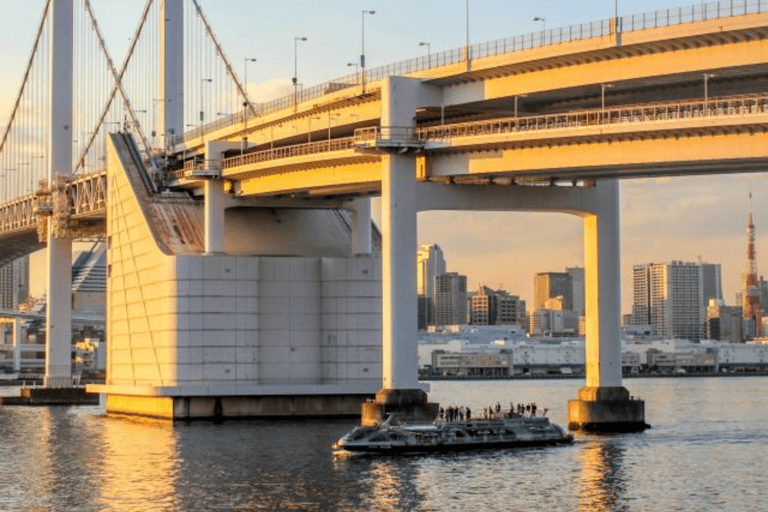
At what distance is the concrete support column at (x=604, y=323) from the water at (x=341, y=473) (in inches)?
69.3

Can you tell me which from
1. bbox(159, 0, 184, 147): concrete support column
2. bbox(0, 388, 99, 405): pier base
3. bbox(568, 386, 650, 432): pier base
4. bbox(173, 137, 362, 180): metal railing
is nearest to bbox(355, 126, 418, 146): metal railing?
bbox(173, 137, 362, 180): metal railing

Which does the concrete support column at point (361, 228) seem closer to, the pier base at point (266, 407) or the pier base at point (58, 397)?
the pier base at point (266, 407)

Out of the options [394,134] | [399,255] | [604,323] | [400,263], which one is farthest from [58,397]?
[604,323]

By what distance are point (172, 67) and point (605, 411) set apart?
4892 cm

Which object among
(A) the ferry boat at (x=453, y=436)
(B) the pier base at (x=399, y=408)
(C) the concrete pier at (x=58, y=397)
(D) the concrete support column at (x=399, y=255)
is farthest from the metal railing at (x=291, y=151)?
(C) the concrete pier at (x=58, y=397)

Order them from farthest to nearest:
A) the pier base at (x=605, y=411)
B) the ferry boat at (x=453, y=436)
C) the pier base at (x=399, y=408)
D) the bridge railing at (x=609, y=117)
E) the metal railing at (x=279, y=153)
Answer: the metal railing at (x=279, y=153), the pier base at (x=605, y=411), the pier base at (x=399, y=408), the ferry boat at (x=453, y=436), the bridge railing at (x=609, y=117)

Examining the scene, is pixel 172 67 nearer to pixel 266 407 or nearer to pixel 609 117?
pixel 266 407

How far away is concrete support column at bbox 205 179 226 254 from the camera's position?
355ft

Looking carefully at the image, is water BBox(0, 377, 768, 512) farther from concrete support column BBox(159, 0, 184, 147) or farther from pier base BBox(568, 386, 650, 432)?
concrete support column BBox(159, 0, 184, 147)

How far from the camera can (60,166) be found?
140500 millimetres

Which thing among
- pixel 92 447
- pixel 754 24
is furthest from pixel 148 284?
pixel 754 24

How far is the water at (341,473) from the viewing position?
64.6m

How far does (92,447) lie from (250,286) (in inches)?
743

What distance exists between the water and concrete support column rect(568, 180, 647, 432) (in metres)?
1.76
